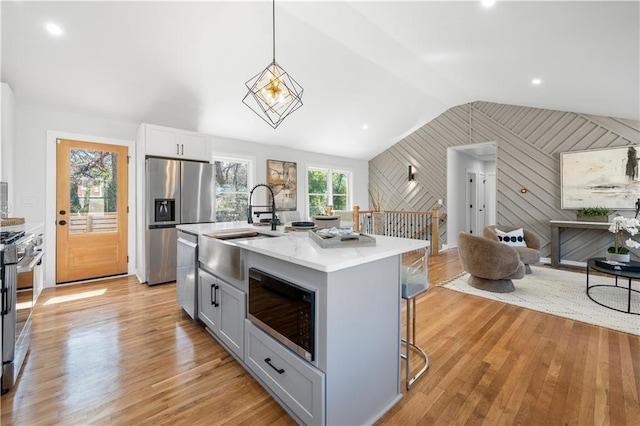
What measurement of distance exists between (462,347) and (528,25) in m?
3.00

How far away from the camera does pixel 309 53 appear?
3.74 m

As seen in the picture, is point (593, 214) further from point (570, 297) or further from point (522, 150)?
point (570, 297)

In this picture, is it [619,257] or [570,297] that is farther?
[570,297]

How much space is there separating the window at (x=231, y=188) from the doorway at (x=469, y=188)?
4596 mm

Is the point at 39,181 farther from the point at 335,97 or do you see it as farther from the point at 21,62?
the point at 335,97

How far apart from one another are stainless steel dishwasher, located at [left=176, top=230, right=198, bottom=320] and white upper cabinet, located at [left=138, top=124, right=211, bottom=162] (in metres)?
1.75

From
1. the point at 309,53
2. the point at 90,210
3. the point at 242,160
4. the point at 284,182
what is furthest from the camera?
the point at 284,182

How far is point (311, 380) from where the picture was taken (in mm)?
1313

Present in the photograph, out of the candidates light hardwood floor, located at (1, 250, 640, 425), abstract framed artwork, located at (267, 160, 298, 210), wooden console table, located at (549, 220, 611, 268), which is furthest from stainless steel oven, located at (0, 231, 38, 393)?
wooden console table, located at (549, 220, 611, 268)

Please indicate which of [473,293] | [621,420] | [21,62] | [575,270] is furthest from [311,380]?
[575,270]

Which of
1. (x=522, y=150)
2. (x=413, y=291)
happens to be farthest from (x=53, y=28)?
(x=522, y=150)

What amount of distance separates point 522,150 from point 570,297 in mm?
3174

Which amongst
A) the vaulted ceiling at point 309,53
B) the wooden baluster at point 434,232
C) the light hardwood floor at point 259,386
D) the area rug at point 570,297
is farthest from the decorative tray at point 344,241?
the wooden baluster at point 434,232

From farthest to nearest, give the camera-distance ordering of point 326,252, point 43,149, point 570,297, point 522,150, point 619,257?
point 522,150
point 43,149
point 570,297
point 619,257
point 326,252
